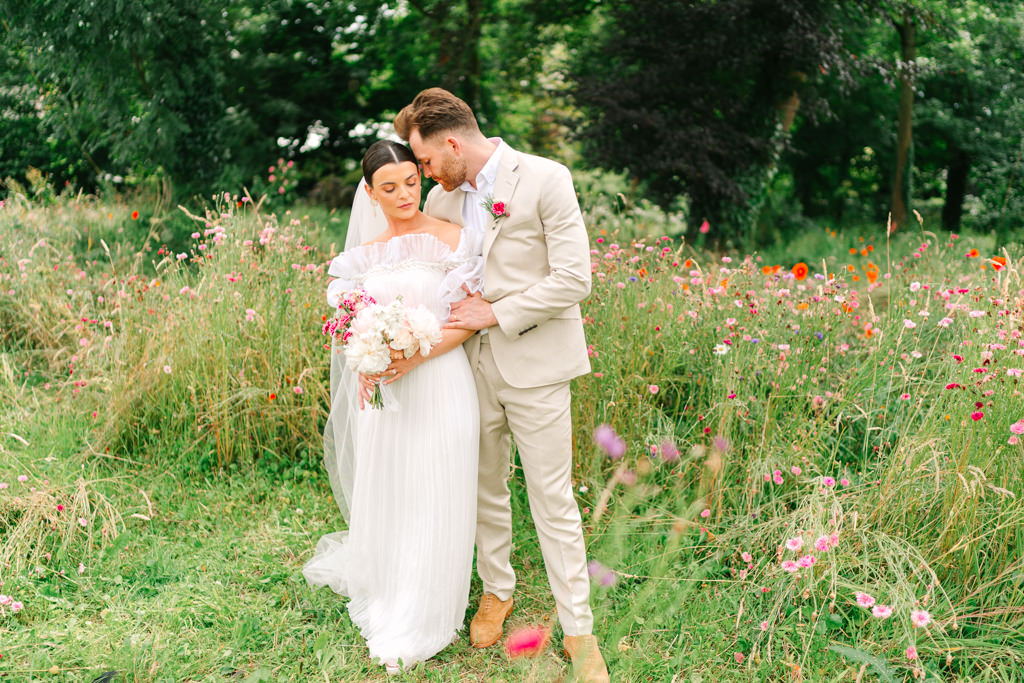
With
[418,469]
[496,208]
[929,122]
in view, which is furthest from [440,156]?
[929,122]

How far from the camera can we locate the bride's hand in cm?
290

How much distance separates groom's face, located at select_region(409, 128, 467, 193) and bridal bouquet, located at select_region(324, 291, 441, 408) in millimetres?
533

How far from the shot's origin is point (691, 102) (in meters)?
10.8

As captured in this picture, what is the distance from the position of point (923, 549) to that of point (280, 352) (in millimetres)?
3595

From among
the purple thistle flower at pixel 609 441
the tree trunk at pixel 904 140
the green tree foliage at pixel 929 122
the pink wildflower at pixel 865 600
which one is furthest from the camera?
the tree trunk at pixel 904 140

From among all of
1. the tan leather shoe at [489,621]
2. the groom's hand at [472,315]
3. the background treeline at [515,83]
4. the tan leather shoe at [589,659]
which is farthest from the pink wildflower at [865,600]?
the background treeline at [515,83]

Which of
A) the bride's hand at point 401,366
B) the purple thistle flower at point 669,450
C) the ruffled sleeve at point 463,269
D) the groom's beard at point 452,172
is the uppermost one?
the groom's beard at point 452,172

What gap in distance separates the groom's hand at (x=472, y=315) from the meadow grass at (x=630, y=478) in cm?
90

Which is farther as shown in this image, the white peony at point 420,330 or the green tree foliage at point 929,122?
the green tree foliage at point 929,122

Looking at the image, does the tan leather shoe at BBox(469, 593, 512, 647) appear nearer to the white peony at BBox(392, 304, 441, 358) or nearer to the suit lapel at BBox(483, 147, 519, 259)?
the white peony at BBox(392, 304, 441, 358)

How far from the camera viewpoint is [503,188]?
276 cm

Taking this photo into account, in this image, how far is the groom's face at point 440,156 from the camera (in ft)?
9.21

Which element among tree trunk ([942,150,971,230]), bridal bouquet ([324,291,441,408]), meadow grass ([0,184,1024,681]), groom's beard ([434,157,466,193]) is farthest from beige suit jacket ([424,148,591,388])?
tree trunk ([942,150,971,230])

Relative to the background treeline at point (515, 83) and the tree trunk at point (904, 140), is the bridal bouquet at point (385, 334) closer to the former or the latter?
the background treeline at point (515, 83)
